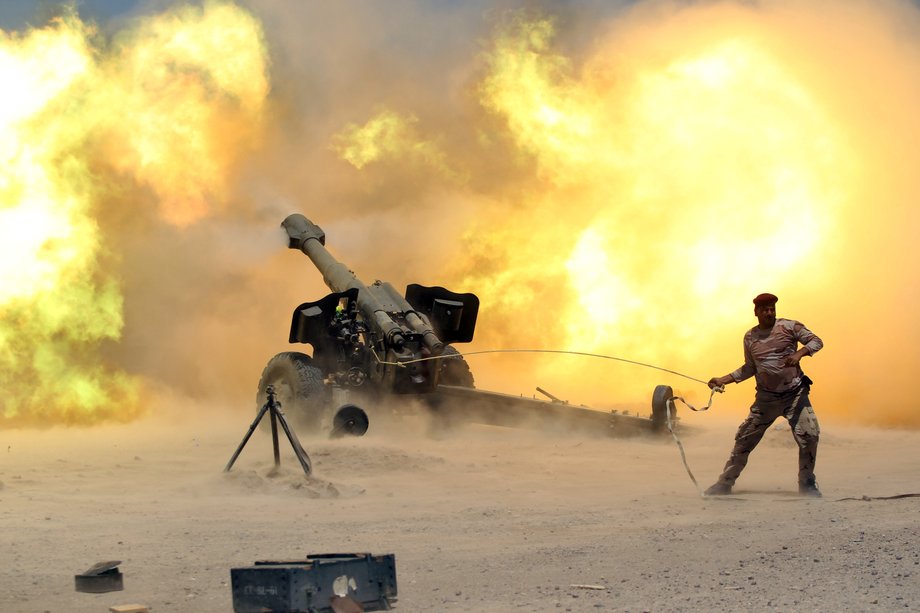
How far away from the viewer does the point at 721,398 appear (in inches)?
1025

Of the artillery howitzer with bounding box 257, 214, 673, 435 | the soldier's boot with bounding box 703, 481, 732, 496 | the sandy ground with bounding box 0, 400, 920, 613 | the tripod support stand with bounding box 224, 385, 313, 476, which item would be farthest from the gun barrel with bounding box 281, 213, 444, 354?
the soldier's boot with bounding box 703, 481, 732, 496

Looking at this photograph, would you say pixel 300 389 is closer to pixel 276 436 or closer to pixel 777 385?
pixel 276 436

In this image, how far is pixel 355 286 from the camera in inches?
750

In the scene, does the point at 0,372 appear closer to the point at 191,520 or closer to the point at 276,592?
the point at 191,520

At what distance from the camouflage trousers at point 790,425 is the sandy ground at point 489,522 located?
12.2 inches

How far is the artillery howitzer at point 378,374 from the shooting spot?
1789 cm

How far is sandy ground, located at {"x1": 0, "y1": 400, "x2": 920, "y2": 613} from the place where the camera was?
8445mm

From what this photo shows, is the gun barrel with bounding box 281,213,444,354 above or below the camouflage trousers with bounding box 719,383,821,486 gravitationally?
above

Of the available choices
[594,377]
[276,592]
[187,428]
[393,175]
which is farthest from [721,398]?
[276,592]

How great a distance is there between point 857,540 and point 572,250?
625 inches

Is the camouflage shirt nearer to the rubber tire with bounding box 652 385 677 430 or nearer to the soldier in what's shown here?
the soldier

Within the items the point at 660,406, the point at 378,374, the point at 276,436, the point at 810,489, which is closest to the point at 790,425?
the point at 810,489

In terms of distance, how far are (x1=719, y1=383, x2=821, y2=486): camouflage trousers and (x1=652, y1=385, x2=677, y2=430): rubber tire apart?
4470 millimetres

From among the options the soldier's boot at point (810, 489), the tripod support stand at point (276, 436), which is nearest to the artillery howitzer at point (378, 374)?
the tripod support stand at point (276, 436)
